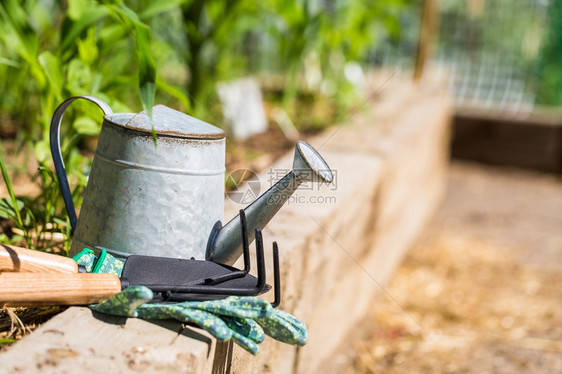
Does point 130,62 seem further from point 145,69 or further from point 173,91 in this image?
point 145,69

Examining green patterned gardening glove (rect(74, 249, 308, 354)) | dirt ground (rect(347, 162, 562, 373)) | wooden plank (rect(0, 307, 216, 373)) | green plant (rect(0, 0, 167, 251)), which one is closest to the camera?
wooden plank (rect(0, 307, 216, 373))

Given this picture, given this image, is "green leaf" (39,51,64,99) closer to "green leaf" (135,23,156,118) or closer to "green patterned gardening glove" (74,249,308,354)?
"green leaf" (135,23,156,118)

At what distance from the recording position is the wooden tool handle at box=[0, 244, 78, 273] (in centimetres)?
98

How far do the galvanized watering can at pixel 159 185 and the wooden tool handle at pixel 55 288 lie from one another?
5.5 inches

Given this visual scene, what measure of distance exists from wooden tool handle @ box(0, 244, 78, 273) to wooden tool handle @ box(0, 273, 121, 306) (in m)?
0.04

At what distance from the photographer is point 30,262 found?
3.27 feet

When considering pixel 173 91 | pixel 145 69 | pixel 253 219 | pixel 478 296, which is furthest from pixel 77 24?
pixel 478 296

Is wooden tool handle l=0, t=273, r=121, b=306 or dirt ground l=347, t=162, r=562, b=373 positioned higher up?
wooden tool handle l=0, t=273, r=121, b=306

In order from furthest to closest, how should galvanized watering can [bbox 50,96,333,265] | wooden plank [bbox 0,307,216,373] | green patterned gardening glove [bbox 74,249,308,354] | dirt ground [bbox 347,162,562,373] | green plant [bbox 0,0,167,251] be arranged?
dirt ground [bbox 347,162,562,373] → green plant [bbox 0,0,167,251] → galvanized watering can [bbox 50,96,333,265] → green patterned gardening glove [bbox 74,249,308,354] → wooden plank [bbox 0,307,216,373]

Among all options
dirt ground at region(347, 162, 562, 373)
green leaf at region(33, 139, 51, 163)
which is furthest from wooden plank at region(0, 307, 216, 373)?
dirt ground at region(347, 162, 562, 373)

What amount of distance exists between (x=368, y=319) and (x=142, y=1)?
5.27ft

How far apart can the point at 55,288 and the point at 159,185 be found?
0.85 feet

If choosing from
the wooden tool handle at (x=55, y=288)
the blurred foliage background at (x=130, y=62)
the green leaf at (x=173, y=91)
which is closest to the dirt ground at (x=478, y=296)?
the blurred foliage background at (x=130, y=62)

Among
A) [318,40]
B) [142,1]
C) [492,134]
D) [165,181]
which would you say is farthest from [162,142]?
[492,134]
